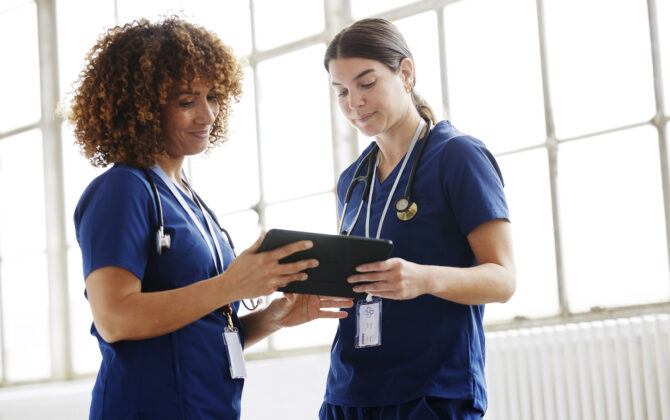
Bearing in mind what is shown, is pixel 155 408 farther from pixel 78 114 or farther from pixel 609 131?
pixel 609 131

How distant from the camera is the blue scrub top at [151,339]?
5.04ft

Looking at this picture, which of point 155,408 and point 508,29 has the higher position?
point 508,29

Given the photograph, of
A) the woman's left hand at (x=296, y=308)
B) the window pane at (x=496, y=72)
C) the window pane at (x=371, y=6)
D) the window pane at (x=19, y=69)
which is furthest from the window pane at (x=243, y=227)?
the woman's left hand at (x=296, y=308)

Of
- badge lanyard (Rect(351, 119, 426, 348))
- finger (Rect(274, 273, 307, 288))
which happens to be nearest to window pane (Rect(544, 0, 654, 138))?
badge lanyard (Rect(351, 119, 426, 348))

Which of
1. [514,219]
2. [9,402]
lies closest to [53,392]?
[9,402]

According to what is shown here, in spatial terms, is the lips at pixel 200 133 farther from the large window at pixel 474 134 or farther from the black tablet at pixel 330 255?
the black tablet at pixel 330 255

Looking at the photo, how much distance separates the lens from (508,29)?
3502 millimetres

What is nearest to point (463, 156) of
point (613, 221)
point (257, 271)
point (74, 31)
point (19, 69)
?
point (257, 271)

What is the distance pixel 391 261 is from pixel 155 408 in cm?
57

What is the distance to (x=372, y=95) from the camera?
1892 mm

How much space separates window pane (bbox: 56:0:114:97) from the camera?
214 inches

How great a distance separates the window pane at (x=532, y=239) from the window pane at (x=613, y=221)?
0.08 metres

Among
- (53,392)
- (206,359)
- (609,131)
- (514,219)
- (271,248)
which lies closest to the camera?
(271,248)

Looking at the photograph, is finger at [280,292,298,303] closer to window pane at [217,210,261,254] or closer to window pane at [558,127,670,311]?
window pane at [558,127,670,311]
